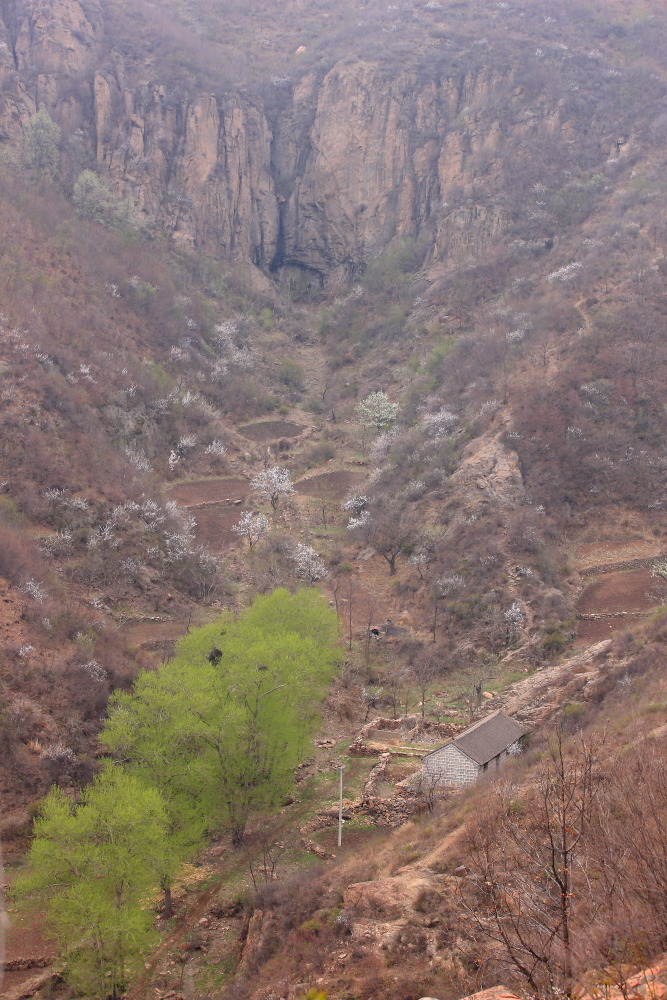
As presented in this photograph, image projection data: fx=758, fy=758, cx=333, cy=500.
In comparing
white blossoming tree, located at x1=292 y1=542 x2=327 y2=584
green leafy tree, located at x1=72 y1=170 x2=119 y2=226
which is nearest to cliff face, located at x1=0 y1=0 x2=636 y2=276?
green leafy tree, located at x1=72 y1=170 x2=119 y2=226

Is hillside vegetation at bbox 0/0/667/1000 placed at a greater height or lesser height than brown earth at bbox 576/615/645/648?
greater

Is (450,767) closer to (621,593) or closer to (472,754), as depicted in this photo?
(472,754)

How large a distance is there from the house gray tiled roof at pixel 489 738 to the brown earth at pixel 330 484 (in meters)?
27.6

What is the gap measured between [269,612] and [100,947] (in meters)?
12.3

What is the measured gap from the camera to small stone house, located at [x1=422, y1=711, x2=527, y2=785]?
1795cm

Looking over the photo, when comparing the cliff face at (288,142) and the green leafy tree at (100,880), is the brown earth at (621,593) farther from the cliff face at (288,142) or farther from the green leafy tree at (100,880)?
the cliff face at (288,142)

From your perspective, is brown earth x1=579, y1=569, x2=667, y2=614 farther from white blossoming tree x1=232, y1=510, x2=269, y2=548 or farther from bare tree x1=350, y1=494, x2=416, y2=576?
white blossoming tree x1=232, y1=510, x2=269, y2=548

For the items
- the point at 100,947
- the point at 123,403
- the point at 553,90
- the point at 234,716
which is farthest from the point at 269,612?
the point at 553,90

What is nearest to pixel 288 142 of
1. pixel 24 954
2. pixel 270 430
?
pixel 270 430

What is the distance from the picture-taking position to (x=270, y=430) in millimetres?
53062

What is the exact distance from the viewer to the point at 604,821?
23.6ft

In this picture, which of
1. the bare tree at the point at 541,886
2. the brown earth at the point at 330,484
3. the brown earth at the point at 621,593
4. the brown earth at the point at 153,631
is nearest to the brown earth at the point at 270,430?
the brown earth at the point at 330,484

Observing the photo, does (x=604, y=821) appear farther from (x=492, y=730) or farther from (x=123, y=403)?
(x=123, y=403)

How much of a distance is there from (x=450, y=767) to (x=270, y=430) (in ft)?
122
